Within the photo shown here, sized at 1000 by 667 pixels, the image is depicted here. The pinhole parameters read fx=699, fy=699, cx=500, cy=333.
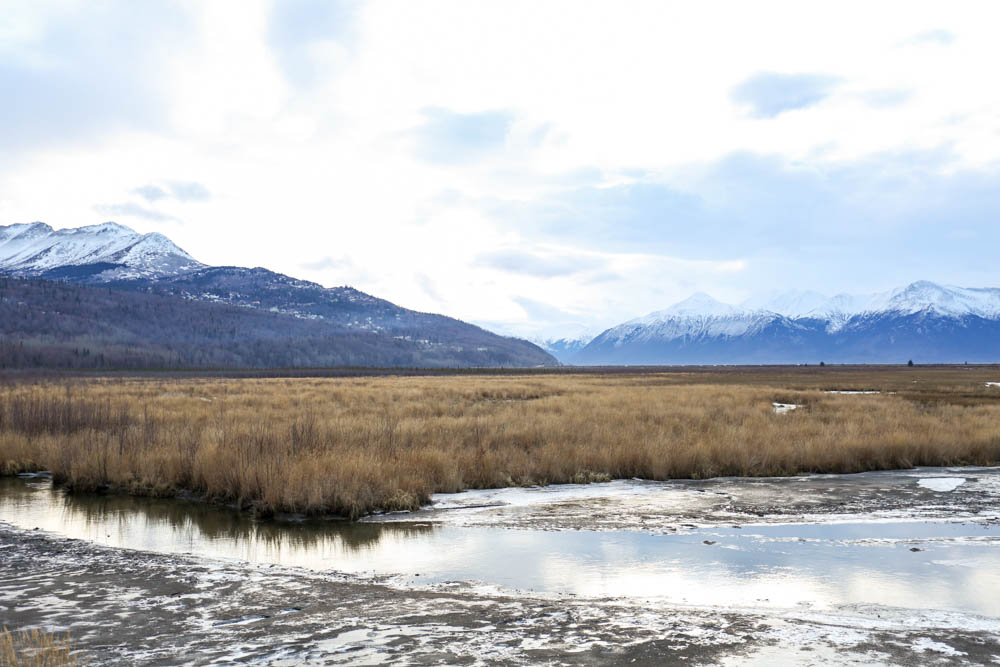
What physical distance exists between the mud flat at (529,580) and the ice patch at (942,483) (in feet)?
2.69

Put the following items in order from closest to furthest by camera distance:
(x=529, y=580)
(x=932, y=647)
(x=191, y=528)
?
(x=932, y=647)
(x=529, y=580)
(x=191, y=528)

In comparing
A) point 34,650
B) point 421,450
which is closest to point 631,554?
point 34,650

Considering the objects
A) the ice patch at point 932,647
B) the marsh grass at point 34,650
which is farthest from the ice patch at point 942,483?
the marsh grass at point 34,650

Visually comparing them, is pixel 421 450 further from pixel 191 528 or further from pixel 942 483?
pixel 942 483

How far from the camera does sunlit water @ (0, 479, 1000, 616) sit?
852 cm

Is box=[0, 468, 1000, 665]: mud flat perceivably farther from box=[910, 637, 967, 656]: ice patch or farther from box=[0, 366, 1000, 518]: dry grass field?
box=[0, 366, 1000, 518]: dry grass field

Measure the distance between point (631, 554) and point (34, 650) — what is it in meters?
7.42

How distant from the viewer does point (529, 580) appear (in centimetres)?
904

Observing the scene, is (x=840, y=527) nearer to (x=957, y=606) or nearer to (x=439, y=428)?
(x=957, y=606)

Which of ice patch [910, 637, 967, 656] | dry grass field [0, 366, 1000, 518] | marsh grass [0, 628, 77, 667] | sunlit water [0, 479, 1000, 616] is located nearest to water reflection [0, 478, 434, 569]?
sunlit water [0, 479, 1000, 616]

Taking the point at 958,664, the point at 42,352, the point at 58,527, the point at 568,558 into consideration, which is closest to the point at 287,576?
the point at 568,558

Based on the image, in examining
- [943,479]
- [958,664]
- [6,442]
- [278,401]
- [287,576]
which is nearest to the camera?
[958,664]

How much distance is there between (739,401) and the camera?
36688 millimetres

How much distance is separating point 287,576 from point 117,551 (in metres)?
3.15
